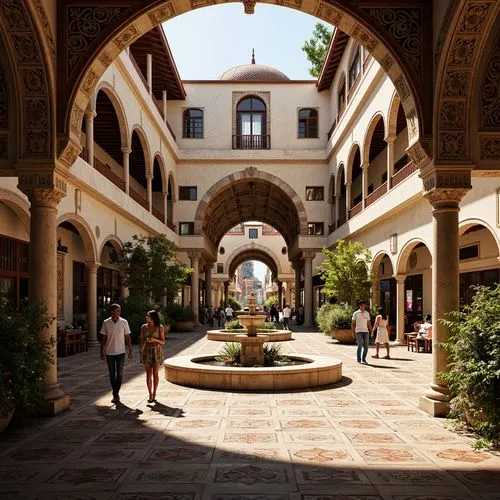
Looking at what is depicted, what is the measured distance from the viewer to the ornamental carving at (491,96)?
26.0 feet

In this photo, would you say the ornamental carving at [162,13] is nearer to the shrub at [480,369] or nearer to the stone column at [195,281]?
the shrub at [480,369]

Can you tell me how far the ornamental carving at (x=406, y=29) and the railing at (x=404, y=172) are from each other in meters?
8.16

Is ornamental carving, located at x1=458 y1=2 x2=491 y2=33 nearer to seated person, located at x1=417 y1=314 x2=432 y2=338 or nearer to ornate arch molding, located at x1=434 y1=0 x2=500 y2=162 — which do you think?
ornate arch molding, located at x1=434 y1=0 x2=500 y2=162

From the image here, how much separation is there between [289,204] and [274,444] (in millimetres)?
29203

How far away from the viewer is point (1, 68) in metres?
8.03

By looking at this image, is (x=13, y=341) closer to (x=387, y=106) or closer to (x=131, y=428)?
(x=131, y=428)

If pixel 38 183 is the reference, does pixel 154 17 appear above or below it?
above

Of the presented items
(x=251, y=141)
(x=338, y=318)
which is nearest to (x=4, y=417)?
(x=338, y=318)

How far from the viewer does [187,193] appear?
32531 millimetres

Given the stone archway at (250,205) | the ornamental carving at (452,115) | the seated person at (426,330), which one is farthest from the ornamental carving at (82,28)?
the stone archway at (250,205)

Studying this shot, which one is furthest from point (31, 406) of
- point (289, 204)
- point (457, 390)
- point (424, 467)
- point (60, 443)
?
point (289, 204)

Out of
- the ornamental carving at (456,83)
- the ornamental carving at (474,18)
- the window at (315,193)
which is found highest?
the window at (315,193)

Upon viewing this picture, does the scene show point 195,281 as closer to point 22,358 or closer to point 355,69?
point 355,69

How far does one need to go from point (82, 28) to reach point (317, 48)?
31.5 metres
